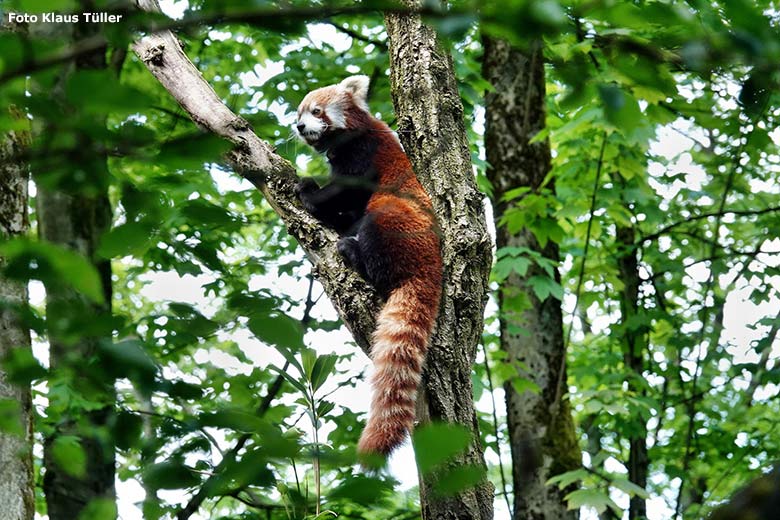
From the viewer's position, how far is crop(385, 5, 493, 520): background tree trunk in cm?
307

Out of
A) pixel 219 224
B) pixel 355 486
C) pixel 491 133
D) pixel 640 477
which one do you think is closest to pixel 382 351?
pixel 219 224

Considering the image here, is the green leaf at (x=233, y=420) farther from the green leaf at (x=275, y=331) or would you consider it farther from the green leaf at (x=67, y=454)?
the green leaf at (x=67, y=454)

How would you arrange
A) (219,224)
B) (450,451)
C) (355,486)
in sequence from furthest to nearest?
(219,224) → (355,486) → (450,451)

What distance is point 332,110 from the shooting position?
221 inches

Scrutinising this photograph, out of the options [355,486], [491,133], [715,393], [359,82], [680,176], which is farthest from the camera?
[715,393]

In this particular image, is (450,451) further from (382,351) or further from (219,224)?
(382,351)

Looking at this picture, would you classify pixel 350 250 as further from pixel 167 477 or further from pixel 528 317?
pixel 528 317

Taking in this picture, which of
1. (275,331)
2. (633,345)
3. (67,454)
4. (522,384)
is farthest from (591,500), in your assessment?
(275,331)

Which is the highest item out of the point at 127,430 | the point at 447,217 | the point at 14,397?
the point at 447,217

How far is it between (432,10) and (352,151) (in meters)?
4.21

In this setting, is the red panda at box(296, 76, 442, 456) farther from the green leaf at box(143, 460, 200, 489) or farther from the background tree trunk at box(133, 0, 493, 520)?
the green leaf at box(143, 460, 200, 489)

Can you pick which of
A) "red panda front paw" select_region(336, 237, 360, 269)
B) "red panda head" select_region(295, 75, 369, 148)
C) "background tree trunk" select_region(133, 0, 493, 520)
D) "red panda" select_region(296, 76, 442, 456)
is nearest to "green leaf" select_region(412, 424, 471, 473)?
"red panda" select_region(296, 76, 442, 456)

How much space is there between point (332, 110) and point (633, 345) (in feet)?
13.6

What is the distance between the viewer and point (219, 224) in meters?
1.27
